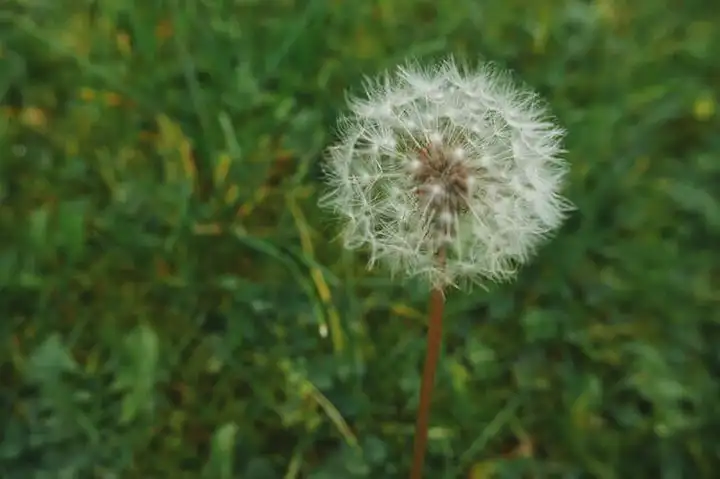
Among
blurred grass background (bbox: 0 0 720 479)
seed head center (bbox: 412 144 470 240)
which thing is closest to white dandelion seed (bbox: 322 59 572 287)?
A: seed head center (bbox: 412 144 470 240)

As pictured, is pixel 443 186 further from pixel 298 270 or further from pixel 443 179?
pixel 298 270

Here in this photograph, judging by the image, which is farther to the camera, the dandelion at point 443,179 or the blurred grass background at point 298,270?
the blurred grass background at point 298,270

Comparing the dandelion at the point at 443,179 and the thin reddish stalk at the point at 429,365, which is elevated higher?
the dandelion at the point at 443,179

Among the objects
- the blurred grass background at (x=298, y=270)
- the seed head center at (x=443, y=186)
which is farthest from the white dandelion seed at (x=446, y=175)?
the blurred grass background at (x=298, y=270)

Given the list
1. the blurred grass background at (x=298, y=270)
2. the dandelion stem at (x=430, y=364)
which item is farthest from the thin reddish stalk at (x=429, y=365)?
the blurred grass background at (x=298, y=270)

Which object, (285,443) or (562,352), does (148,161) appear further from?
(562,352)

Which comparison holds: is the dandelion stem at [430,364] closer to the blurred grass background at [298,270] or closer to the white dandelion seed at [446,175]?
the white dandelion seed at [446,175]

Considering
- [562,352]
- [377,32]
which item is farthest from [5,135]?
[562,352]

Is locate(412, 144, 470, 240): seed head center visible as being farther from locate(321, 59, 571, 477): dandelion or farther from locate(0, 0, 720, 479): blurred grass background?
locate(0, 0, 720, 479): blurred grass background
